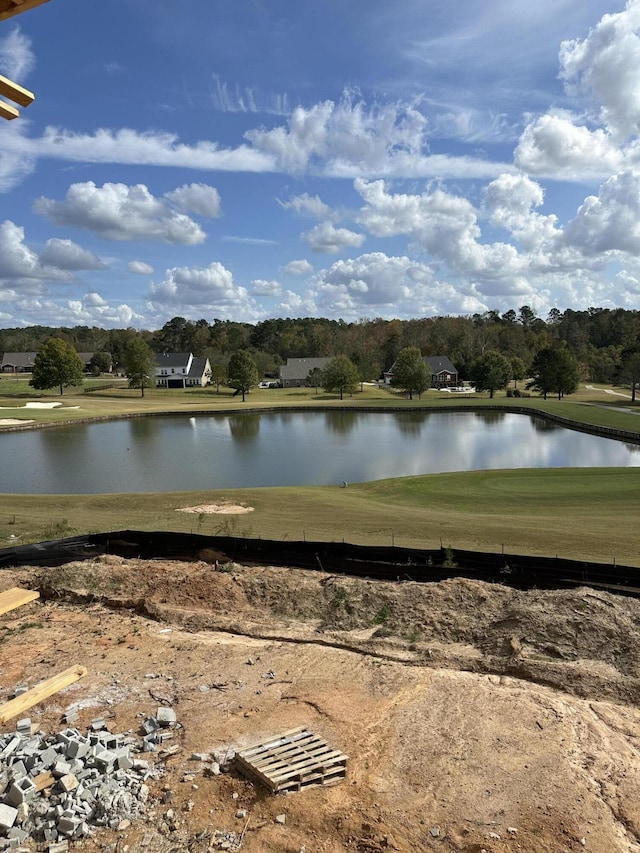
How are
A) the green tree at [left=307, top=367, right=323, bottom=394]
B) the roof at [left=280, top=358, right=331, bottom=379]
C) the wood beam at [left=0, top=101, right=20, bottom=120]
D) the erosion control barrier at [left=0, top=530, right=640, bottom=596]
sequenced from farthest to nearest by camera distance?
1. the roof at [left=280, top=358, right=331, bottom=379]
2. the green tree at [left=307, top=367, right=323, bottom=394]
3. the erosion control barrier at [left=0, top=530, right=640, bottom=596]
4. the wood beam at [left=0, top=101, right=20, bottom=120]

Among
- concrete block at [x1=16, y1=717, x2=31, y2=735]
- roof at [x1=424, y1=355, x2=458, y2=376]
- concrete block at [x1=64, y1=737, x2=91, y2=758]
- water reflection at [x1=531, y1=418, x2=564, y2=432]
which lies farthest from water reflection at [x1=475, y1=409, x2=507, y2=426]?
concrete block at [x1=64, y1=737, x2=91, y2=758]

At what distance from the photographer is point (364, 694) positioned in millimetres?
8039

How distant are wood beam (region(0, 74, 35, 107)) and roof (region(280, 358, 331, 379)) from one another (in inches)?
3930

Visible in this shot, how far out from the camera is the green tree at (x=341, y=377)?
83.0 meters

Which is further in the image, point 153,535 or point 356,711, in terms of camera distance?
point 153,535

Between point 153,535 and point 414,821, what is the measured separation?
1045 cm

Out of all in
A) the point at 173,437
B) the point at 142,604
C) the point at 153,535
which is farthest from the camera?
the point at 173,437

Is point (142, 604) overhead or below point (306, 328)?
below

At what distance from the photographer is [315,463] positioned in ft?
118

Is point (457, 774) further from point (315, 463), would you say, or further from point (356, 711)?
point (315, 463)

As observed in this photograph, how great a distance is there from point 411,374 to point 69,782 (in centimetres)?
7673

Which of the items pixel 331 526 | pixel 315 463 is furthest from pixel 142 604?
pixel 315 463

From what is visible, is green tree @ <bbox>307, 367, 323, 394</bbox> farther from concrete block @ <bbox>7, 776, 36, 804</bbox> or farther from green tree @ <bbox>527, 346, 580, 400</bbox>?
concrete block @ <bbox>7, 776, 36, 804</bbox>

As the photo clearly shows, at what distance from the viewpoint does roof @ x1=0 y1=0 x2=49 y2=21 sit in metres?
4.35
